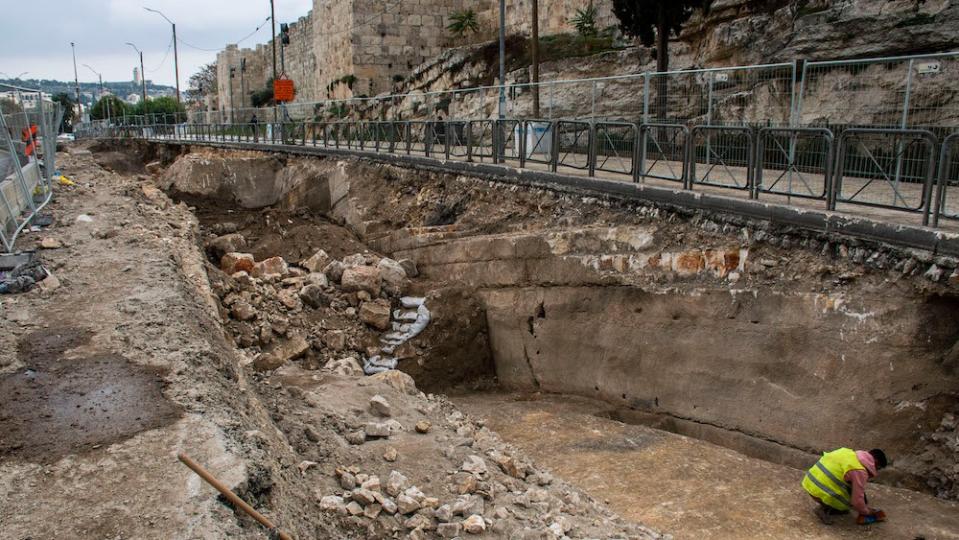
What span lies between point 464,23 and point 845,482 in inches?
1264

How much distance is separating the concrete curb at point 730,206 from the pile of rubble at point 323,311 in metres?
2.40

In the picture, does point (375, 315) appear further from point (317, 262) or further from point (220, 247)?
point (220, 247)

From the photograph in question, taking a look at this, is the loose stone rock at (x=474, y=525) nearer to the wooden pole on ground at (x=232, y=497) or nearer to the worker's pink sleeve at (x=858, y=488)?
the wooden pole on ground at (x=232, y=497)

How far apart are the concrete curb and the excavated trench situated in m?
0.13

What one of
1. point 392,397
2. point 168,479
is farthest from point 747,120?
point 168,479

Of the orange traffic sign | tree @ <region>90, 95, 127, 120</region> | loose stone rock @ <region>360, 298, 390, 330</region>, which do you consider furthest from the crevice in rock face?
tree @ <region>90, 95, 127, 120</region>

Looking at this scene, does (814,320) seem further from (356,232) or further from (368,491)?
(356,232)

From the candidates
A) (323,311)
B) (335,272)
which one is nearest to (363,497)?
(323,311)

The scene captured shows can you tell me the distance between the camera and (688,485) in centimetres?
756

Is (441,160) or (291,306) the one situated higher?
(441,160)

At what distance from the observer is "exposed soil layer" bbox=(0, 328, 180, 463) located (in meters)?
4.52

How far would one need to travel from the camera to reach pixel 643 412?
379 inches

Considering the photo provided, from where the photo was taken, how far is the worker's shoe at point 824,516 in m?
6.63

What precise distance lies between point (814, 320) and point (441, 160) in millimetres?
9097
